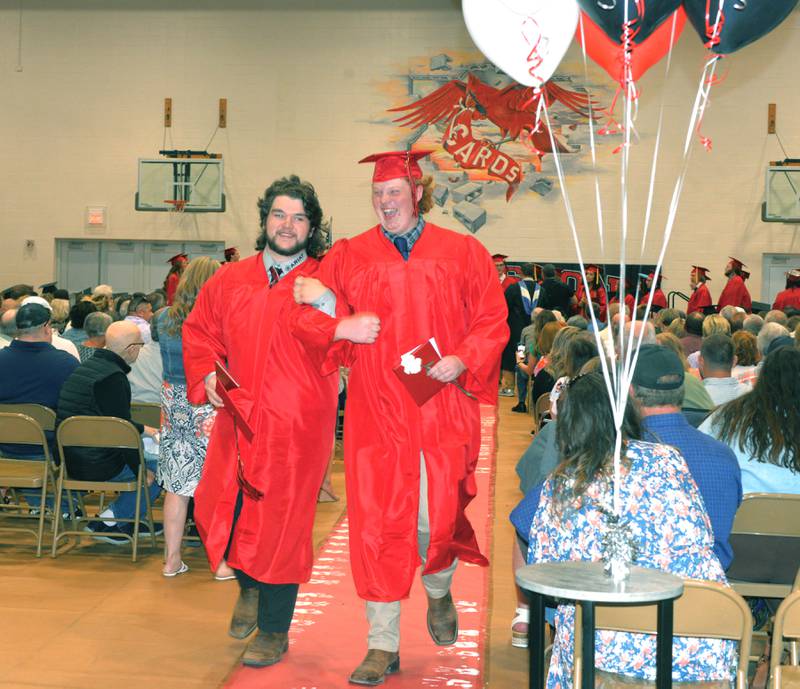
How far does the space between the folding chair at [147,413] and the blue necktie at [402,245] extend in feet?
8.92

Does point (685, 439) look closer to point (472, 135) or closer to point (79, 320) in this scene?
point (79, 320)

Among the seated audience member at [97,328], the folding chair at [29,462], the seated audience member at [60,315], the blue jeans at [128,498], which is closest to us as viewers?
the folding chair at [29,462]

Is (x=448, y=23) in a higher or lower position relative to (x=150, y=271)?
higher

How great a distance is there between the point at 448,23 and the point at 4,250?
8206 mm

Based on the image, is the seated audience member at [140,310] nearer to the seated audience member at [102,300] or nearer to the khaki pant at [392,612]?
the seated audience member at [102,300]

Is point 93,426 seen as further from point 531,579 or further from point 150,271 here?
point 150,271

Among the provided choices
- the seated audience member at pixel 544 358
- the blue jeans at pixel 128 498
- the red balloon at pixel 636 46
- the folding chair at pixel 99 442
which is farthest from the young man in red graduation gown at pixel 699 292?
the red balloon at pixel 636 46

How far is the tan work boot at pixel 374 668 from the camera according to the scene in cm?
372

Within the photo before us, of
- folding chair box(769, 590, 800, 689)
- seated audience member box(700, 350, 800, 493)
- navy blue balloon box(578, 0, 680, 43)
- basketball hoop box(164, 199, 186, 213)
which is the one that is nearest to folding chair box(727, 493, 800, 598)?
seated audience member box(700, 350, 800, 493)

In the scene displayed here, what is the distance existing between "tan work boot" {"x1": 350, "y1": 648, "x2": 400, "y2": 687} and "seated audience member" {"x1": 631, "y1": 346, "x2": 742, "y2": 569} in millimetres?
1220

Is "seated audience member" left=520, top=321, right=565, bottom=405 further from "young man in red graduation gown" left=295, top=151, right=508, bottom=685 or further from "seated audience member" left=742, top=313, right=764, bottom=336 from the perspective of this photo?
"young man in red graduation gown" left=295, top=151, right=508, bottom=685

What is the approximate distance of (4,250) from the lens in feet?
59.4

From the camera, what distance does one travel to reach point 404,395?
378 cm

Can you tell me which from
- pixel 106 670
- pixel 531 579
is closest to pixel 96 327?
pixel 106 670
